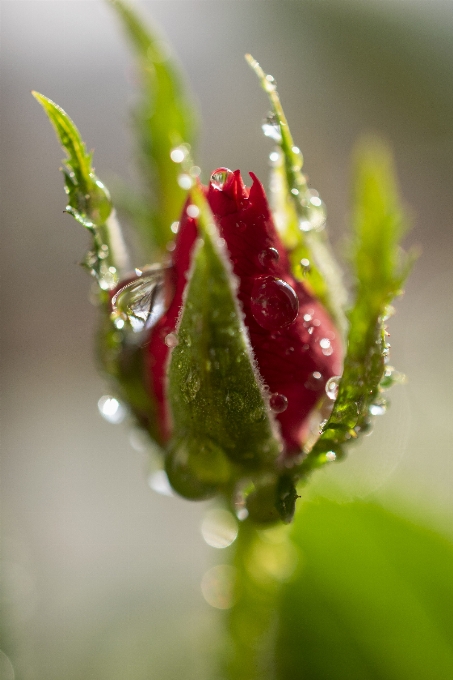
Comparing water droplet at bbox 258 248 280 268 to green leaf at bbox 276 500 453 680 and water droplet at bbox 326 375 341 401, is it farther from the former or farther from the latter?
green leaf at bbox 276 500 453 680

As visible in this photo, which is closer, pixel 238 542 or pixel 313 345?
pixel 313 345

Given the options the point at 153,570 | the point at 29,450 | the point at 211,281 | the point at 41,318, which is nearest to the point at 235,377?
the point at 211,281

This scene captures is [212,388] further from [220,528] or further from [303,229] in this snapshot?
[220,528]

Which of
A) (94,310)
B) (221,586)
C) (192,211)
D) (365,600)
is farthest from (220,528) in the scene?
(94,310)

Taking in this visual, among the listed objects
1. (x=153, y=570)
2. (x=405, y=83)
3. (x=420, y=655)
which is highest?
(x=405, y=83)

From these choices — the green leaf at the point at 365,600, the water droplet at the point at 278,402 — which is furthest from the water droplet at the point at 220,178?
the green leaf at the point at 365,600

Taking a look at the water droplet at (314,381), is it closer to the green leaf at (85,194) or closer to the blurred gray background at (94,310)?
the green leaf at (85,194)

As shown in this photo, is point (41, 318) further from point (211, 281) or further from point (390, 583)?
point (211, 281)
